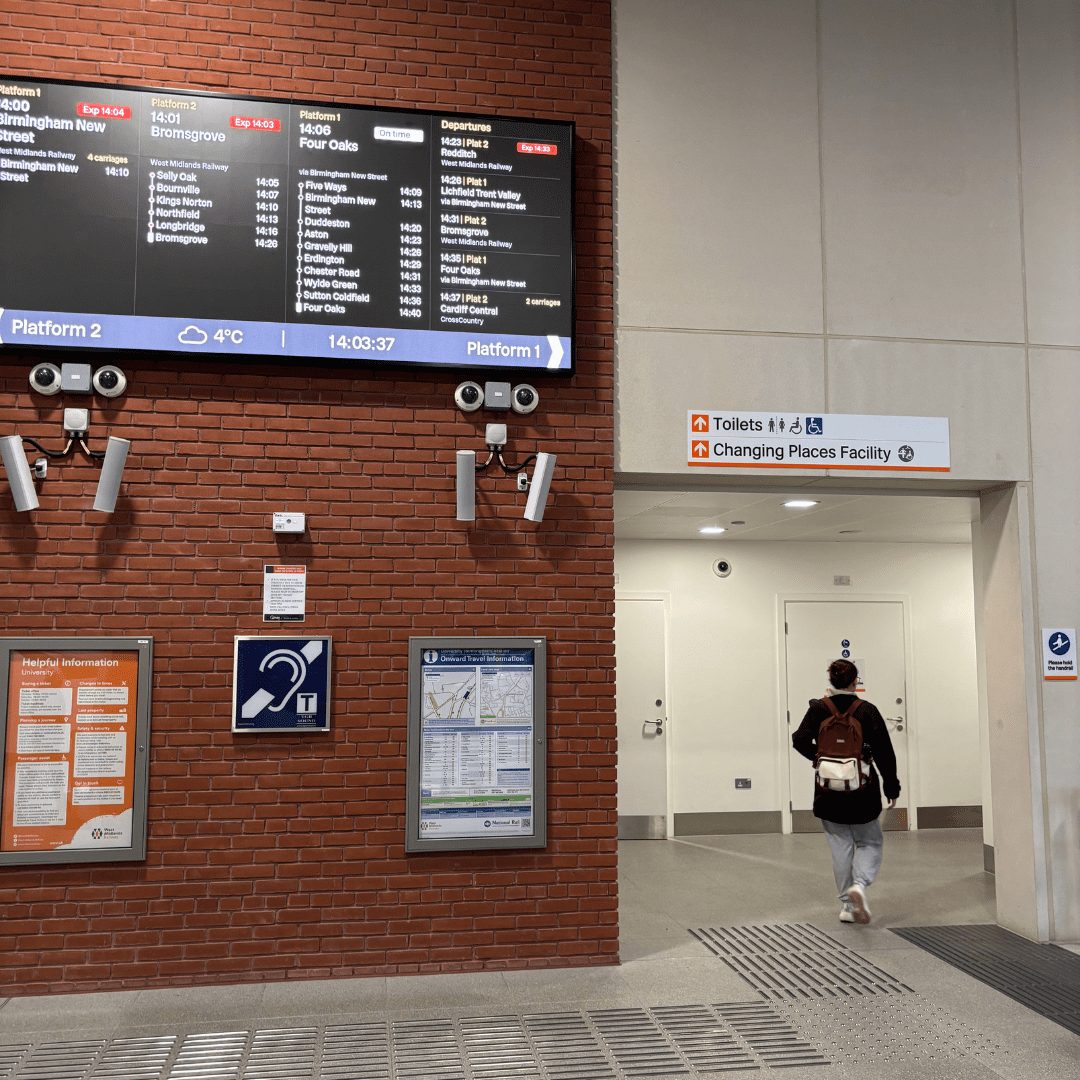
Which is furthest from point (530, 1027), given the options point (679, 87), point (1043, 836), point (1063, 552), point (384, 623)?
point (679, 87)

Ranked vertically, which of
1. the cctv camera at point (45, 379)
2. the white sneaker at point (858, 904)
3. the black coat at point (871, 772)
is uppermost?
the cctv camera at point (45, 379)

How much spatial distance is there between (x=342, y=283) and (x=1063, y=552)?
14.8 feet

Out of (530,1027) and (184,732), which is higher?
(184,732)

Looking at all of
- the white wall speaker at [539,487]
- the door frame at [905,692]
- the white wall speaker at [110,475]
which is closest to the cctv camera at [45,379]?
the white wall speaker at [110,475]

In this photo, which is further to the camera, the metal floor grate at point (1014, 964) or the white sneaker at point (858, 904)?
the white sneaker at point (858, 904)

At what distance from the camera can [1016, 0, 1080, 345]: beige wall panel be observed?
575cm

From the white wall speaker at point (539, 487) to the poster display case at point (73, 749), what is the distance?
6.82ft

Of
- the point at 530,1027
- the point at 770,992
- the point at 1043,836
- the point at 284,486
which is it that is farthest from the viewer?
the point at 1043,836

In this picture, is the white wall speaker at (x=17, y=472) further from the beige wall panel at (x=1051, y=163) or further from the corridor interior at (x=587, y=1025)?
the beige wall panel at (x=1051, y=163)

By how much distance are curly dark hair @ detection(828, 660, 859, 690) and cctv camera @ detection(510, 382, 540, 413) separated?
8.20ft

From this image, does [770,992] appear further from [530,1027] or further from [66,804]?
[66,804]

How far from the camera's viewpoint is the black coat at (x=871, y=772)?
5703 mm

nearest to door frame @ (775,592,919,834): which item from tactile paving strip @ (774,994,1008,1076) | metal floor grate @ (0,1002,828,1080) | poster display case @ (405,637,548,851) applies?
tactile paving strip @ (774,994,1008,1076)

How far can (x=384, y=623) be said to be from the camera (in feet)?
16.3
